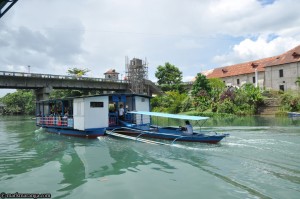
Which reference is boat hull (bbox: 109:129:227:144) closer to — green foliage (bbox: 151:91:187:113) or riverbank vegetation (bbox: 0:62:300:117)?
riverbank vegetation (bbox: 0:62:300:117)

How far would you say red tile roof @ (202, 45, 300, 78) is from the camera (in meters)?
42.6

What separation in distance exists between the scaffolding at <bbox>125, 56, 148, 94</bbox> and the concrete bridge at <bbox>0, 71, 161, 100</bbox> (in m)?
1.05

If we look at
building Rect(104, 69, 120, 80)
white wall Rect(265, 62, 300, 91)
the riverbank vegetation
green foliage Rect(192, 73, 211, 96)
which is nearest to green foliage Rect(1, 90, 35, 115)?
building Rect(104, 69, 120, 80)

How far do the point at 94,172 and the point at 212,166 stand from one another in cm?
425

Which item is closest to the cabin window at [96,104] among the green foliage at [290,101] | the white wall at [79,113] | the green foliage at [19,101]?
the white wall at [79,113]

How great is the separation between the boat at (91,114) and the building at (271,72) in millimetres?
30457

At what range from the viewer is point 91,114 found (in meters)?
17.9

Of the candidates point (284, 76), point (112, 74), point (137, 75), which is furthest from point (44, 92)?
point (112, 74)

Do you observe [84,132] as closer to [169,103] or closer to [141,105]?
[141,105]

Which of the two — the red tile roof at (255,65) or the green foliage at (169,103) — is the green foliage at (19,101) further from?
the red tile roof at (255,65)

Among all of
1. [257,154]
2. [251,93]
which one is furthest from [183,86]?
[257,154]

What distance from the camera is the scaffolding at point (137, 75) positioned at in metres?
55.8

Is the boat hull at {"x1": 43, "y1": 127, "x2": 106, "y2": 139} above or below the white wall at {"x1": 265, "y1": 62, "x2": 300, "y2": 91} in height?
below

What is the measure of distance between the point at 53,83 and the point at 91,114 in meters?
30.4
